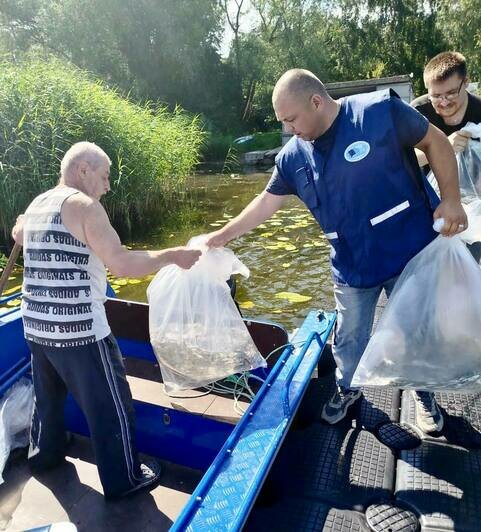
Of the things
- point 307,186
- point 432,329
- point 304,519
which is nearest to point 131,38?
point 307,186

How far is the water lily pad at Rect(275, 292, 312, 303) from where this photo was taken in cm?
499

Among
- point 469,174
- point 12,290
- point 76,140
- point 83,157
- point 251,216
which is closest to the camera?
point 83,157

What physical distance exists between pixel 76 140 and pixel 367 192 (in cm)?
564

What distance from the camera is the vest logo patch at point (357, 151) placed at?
1746 millimetres

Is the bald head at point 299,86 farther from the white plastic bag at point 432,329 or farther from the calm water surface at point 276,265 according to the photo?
the calm water surface at point 276,265

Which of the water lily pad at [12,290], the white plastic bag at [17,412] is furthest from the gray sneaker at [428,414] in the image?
the water lily pad at [12,290]

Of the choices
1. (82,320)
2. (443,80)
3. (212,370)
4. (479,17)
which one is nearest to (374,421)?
(212,370)

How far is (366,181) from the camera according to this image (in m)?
1.77

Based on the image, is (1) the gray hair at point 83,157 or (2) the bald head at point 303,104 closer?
(2) the bald head at point 303,104

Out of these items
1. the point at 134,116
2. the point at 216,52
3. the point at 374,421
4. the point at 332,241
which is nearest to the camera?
the point at 332,241

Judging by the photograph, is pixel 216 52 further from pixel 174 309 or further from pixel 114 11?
pixel 174 309

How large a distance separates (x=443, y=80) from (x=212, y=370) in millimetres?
1817

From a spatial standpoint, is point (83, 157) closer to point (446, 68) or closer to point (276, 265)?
point (446, 68)

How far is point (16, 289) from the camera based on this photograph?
538cm
